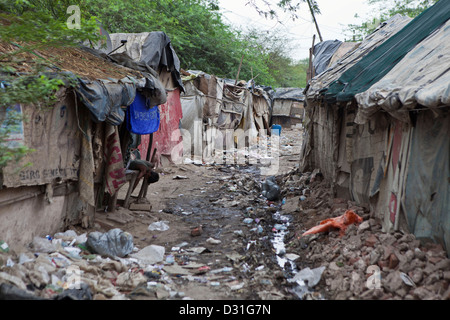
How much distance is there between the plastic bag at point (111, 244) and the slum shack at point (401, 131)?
3051mm

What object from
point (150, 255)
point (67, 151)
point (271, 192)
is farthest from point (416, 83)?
point (271, 192)

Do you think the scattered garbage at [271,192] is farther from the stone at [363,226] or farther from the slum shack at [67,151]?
the stone at [363,226]

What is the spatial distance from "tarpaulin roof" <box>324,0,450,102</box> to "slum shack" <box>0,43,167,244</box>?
310cm

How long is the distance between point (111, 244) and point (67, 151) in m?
1.31

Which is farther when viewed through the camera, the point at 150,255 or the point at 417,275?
the point at 150,255

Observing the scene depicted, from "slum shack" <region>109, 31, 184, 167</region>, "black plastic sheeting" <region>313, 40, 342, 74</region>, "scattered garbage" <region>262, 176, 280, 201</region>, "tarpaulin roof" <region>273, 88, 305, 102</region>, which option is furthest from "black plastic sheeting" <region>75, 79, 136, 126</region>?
"tarpaulin roof" <region>273, 88, 305, 102</region>

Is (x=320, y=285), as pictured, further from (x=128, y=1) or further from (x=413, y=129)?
(x=128, y=1)

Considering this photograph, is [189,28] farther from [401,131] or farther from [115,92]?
[401,131]

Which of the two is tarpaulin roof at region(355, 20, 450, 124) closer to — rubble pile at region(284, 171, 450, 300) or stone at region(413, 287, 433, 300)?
rubble pile at region(284, 171, 450, 300)

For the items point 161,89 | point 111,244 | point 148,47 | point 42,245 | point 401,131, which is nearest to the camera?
point 42,245

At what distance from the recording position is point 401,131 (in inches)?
178

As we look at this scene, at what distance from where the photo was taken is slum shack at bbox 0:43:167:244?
13.7 feet
